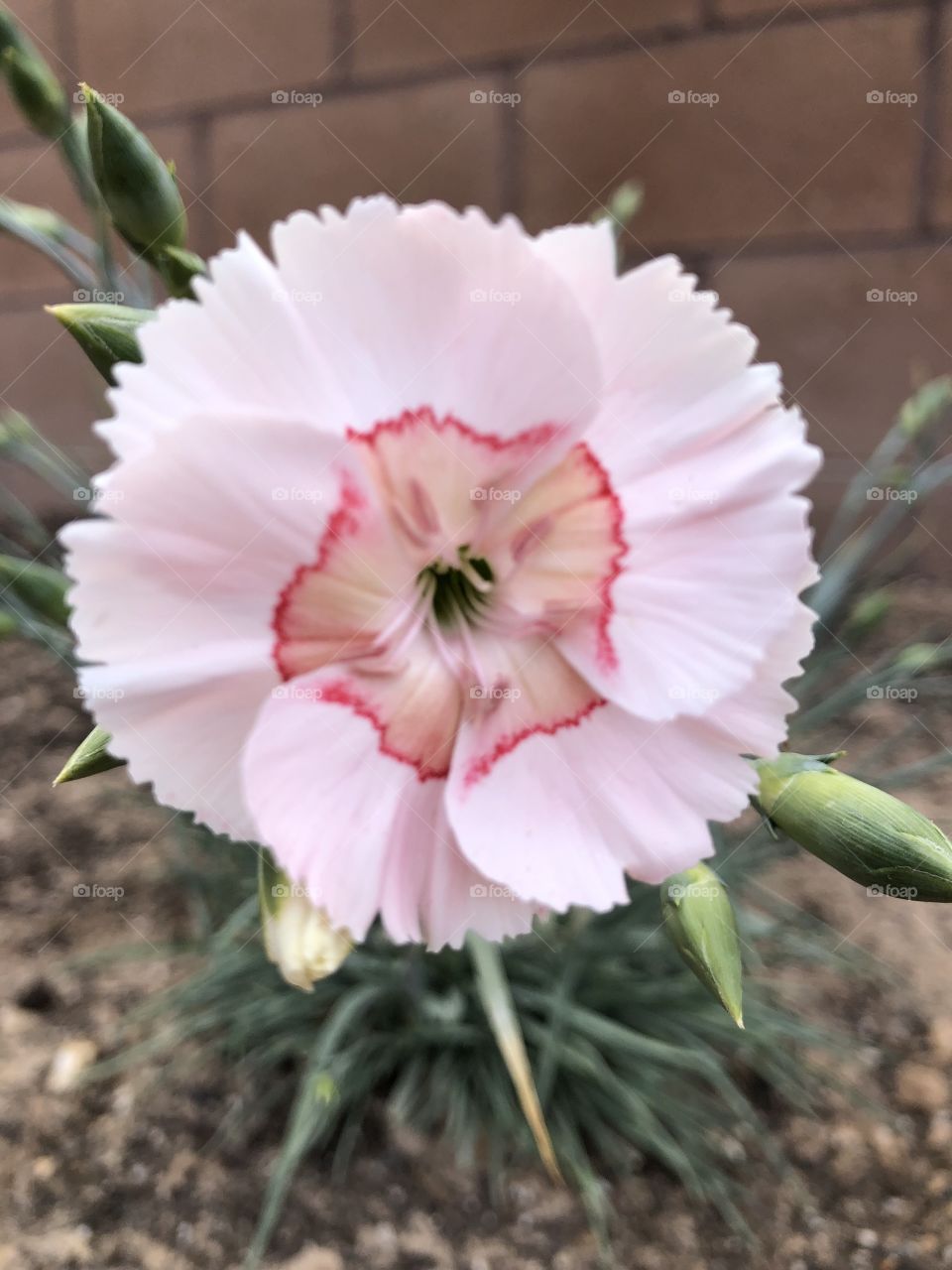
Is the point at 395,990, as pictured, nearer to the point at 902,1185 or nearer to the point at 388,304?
the point at 902,1185

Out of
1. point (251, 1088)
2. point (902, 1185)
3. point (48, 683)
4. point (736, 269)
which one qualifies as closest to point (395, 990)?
point (251, 1088)

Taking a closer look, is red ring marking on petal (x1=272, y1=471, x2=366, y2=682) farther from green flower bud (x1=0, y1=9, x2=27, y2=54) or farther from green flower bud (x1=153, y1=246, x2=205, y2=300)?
green flower bud (x1=0, y1=9, x2=27, y2=54)

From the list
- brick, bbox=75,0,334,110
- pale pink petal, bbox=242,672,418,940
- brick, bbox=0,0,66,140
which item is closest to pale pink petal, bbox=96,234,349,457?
pale pink petal, bbox=242,672,418,940

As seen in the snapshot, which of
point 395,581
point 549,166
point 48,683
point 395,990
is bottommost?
point 48,683

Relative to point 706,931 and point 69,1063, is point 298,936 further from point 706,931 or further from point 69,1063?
point 69,1063

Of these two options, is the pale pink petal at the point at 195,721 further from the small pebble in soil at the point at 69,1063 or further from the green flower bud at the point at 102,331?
the small pebble in soil at the point at 69,1063

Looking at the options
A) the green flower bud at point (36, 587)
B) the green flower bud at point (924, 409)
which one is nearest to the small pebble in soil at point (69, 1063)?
the green flower bud at point (36, 587)
